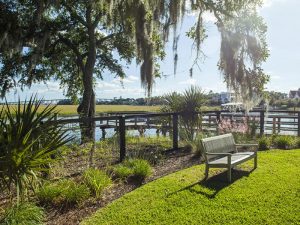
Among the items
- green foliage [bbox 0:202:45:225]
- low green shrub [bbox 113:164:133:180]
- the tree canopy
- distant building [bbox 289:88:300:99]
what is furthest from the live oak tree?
distant building [bbox 289:88:300:99]

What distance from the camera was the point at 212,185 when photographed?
612 centimetres

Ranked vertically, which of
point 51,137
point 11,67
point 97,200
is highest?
point 11,67

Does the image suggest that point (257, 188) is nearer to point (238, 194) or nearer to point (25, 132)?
point (238, 194)

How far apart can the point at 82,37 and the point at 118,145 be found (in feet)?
33.0

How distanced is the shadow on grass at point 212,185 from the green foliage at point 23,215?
2.04 metres

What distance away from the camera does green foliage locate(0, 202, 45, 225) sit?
414cm

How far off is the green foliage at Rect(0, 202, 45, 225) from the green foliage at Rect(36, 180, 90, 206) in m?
0.51

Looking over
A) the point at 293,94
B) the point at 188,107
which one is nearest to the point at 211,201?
the point at 188,107

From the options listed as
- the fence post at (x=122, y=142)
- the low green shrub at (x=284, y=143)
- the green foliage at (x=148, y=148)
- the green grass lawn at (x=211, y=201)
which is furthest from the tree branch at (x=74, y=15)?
the green grass lawn at (x=211, y=201)

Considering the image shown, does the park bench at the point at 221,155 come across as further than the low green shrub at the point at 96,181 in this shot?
Yes

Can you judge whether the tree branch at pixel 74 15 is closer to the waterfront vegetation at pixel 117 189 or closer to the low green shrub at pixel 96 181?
the waterfront vegetation at pixel 117 189

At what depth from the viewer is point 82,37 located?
17500mm

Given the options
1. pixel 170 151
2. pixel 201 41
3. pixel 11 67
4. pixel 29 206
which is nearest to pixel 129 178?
pixel 29 206

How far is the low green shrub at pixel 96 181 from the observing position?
554 centimetres
